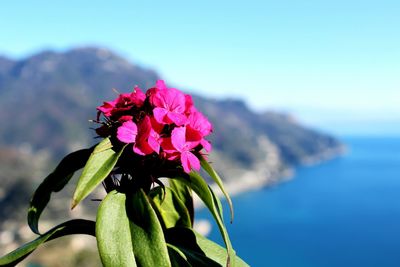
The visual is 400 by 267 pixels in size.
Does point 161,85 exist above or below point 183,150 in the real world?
above

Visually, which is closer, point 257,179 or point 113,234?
point 113,234

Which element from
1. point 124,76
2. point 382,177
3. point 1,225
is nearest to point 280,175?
point 382,177

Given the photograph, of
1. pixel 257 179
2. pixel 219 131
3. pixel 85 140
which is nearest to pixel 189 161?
pixel 257 179

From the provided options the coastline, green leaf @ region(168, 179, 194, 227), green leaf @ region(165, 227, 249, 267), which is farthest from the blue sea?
green leaf @ region(165, 227, 249, 267)

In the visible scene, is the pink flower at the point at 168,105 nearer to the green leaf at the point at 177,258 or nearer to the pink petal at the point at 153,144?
the pink petal at the point at 153,144

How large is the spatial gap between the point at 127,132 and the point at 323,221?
49.7 meters

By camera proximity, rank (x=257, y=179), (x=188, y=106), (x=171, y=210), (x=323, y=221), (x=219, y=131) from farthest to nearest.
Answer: (x=219, y=131), (x=257, y=179), (x=323, y=221), (x=171, y=210), (x=188, y=106)

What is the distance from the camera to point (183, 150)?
1.00 meters

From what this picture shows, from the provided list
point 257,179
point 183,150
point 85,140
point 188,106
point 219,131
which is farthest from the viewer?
point 219,131

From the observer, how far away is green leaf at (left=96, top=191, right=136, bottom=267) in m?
0.87

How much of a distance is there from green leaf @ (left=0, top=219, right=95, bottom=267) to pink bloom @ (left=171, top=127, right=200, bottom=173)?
0.31 meters

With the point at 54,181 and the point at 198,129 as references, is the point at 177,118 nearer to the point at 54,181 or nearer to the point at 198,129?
the point at 198,129

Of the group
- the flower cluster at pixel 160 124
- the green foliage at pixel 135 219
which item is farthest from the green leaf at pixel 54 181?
the flower cluster at pixel 160 124

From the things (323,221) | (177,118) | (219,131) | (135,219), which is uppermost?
(219,131)
